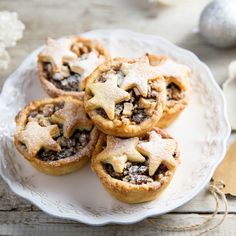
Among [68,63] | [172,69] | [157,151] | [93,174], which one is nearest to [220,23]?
[172,69]

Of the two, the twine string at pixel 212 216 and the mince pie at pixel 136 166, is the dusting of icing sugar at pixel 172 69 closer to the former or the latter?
the mince pie at pixel 136 166

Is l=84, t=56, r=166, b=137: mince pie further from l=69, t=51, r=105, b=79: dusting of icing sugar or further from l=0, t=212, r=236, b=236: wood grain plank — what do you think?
l=0, t=212, r=236, b=236: wood grain plank

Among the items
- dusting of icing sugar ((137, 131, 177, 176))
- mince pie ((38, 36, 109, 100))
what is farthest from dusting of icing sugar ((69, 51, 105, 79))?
dusting of icing sugar ((137, 131, 177, 176))

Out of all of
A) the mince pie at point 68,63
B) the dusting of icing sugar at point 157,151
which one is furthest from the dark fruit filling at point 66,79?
the dusting of icing sugar at point 157,151

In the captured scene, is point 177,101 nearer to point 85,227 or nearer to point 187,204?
point 187,204

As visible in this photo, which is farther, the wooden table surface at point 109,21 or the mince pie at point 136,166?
the wooden table surface at point 109,21
